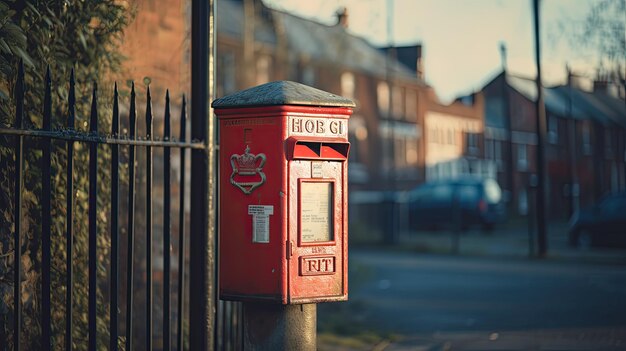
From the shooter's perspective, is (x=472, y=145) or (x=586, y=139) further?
(x=586, y=139)

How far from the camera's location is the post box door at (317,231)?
4742 millimetres

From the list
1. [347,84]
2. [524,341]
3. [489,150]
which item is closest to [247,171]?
[524,341]

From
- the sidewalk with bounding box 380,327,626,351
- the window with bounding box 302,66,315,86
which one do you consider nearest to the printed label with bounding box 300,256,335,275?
the sidewalk with bounding box 380,327,626,351

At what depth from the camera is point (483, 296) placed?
41.4 ft

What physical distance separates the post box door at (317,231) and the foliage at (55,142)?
1359 millimetres

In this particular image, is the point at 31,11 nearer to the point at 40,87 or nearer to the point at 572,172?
the point at 40,87

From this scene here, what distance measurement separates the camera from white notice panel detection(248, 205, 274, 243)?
473 cm

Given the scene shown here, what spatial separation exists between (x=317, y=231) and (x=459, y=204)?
25.9m

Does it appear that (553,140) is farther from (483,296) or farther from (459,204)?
(483,296)

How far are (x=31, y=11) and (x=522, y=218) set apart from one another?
144 feet

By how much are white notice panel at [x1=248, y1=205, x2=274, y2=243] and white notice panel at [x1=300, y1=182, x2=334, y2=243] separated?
184mm

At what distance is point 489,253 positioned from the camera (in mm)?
20906

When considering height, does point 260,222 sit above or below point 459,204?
below

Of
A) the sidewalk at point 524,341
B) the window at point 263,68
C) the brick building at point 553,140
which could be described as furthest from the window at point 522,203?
the sidewalk at point 524,341
